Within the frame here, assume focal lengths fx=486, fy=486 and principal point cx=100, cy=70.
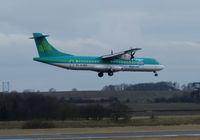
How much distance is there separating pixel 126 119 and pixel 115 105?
8.30 metres

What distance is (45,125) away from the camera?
69812 millimetres

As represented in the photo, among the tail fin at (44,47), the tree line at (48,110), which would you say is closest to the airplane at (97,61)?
the tail fin at (44,47)

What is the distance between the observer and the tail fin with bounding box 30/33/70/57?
215ft

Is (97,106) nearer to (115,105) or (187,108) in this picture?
(115,105)

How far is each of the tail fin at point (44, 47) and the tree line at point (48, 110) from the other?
1809 centimetres

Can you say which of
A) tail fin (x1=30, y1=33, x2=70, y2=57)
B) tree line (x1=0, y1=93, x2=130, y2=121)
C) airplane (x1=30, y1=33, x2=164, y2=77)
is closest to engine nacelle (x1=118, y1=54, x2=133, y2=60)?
airplane (x1=30, y1=33, x2=164, y2=77)

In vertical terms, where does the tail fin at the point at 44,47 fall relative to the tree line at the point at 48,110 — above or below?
above

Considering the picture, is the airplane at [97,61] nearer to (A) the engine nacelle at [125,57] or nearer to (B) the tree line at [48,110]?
(A) the engine nacelle at [125,57]

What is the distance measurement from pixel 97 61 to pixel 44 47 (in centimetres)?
785

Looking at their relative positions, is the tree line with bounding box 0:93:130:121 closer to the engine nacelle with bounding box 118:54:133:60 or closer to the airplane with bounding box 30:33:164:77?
the airplane with bounding box 30:33:164:77

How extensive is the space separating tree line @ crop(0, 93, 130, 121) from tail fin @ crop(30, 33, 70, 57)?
18.1 metres

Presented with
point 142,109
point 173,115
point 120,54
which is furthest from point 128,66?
point 142,109

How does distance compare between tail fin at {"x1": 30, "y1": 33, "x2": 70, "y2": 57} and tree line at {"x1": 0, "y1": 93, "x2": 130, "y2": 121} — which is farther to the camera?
tree line at {"x1": 0, "y1": 93, "x2": 130, "y2": 121}

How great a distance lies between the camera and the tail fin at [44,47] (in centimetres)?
6550
